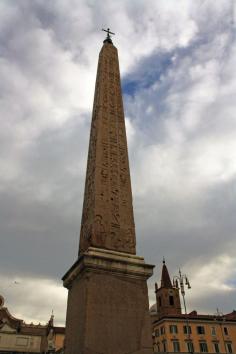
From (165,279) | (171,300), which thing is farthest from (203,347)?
(165,279)

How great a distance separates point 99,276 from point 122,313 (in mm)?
697

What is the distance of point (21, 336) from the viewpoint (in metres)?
40.3

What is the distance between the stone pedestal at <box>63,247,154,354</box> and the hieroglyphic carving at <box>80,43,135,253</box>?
0.44m

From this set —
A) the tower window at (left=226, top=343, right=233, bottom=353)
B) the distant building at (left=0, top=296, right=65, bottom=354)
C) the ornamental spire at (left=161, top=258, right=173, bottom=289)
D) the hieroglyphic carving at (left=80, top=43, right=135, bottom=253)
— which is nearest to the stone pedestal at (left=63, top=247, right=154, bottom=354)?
the hieroglyphic carving at (left=80, top=43, right=135, bottom=253)

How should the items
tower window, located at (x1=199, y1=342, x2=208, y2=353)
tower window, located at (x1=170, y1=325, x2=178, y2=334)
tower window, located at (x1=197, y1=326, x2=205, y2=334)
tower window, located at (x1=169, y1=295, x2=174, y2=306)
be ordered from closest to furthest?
tower window, located at (x1=199, y1=342, x2=208, y2=353)
tower window, located at (x1=170, y1=325, x2=178, y2=334)
tower window, located at (x1=197, y1=326, x2=205, y2=334)
tower window, located at (x1=169, y1=295, x2=174, y2=306)

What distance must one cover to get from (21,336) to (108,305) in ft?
131

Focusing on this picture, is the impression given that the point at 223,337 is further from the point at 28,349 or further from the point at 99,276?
the point at 99,276

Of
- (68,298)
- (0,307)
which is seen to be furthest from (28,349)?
(68,298)

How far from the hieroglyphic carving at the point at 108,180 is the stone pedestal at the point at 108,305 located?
0.44 metres

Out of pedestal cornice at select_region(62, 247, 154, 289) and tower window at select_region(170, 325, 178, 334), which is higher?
tower window at select_region(170, 325, 178, 334)

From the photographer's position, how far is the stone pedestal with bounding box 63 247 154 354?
534 centimetres

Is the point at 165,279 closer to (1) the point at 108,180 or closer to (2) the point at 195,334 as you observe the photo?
(2) the point at 195,334

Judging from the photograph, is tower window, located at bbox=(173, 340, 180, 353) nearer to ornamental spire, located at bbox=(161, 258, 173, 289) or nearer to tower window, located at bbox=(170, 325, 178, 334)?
tower window, located at bbox=(170, 325, 178, 334)

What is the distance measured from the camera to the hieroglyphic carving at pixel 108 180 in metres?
6.65
